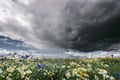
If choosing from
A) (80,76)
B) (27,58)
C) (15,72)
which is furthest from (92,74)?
(27,58)

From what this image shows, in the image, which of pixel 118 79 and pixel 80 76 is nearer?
pixel 80 76

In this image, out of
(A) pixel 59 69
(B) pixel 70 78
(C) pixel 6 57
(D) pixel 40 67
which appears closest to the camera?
(B) pixel 70 78

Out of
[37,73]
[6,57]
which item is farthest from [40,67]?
[6,57]

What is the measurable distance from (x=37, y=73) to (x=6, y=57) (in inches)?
135

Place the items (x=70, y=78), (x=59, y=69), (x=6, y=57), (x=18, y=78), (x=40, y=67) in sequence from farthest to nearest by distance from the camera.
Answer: (x=6, y=57) < (x=59, y=69) < (x=40, y=67) < (x=70, y=78) < (x=18, y=78)

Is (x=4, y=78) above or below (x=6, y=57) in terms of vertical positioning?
below

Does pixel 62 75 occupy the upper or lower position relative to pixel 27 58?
lower

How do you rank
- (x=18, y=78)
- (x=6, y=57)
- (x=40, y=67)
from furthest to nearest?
(x=6, y=57) → (x=40, y=67) → (x=18, y=78)

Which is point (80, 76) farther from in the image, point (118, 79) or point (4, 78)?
point (4, 78)

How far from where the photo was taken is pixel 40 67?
6.10 m

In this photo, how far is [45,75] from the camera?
5.79 metres

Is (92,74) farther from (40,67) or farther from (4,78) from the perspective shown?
(4,78)

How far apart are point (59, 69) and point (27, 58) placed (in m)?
2.97

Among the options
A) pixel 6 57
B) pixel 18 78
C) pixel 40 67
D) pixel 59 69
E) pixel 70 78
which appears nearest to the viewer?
pixel 18 78
